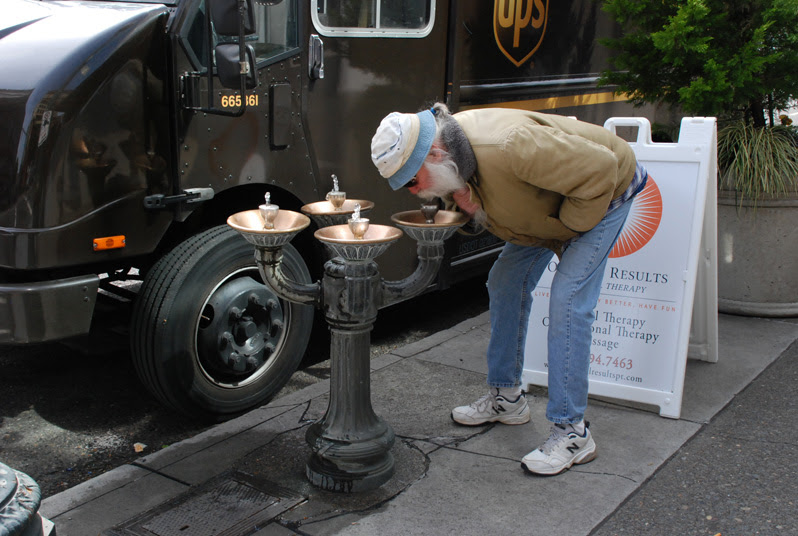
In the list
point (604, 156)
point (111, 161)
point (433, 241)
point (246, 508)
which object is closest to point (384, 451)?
point (246, 508)

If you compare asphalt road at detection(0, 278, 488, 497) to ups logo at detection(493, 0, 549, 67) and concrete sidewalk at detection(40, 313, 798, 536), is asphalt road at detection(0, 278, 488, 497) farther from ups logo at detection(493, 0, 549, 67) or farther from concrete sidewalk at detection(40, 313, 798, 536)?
ups logo at detection(493, 0, 549, 67)

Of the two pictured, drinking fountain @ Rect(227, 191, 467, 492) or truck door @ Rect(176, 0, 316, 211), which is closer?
drinking fountain @ Rect(227, 191, 467, 492)

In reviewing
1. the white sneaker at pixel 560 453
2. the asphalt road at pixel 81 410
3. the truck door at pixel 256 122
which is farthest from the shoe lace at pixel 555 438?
the truck door at pixel 256 122

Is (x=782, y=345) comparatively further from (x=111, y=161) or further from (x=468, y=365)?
(x=111, y=161)

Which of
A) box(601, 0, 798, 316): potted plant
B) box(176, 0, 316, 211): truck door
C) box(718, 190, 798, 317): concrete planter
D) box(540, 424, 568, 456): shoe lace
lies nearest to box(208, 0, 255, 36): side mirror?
box(176, 0, 316, 211): truck door

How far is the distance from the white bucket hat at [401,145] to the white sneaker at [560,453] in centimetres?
126

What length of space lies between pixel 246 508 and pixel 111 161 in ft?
4.93

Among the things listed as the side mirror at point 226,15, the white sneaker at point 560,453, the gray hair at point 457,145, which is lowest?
the white sneaker at point 560,453

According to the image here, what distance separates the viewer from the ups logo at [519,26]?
5.17 metres

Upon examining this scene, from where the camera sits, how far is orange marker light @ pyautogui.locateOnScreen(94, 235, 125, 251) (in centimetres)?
328

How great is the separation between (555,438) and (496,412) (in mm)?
432

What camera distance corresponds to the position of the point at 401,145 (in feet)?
8.72

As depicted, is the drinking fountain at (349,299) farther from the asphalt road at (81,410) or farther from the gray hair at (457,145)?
the asphalt road at (81,410)

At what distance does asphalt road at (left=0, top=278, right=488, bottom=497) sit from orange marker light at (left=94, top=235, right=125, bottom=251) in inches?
34.8
